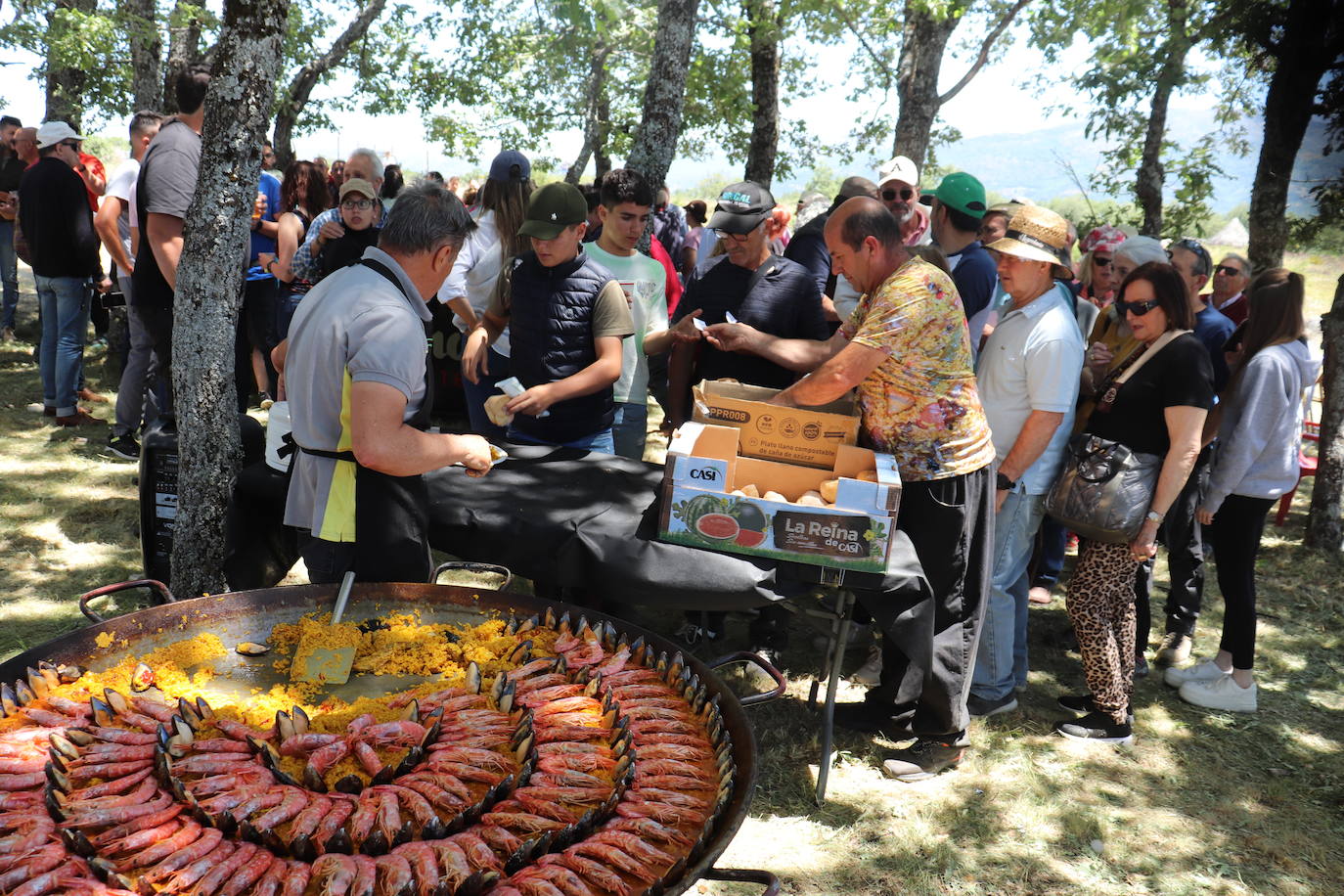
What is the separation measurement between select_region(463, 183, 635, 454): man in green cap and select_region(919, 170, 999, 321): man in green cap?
1829mm

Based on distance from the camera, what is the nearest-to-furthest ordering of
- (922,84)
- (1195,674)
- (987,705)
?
(987,705), (1195,674), (922,84)

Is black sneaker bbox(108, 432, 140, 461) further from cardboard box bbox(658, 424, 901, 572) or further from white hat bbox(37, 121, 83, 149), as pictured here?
cardboard box bbox(658, 424, 901, 572)

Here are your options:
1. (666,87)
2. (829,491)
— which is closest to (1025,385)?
(829,491)

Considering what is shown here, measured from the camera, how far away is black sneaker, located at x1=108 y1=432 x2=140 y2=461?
635cm

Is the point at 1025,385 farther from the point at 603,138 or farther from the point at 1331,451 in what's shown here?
the point at 603,138

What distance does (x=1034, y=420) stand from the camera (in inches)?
144

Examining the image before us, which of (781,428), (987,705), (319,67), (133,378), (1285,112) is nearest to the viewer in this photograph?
(781,428)

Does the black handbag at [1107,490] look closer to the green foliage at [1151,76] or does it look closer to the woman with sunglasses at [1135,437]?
the woman with sunglasses at [1135,437]

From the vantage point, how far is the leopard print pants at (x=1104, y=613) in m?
3.93

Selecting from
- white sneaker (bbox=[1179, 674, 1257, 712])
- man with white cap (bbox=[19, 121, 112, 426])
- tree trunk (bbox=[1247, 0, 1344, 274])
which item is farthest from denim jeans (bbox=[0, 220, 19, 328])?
tree trunk (bbox=[1247, 0, 1344, 274])

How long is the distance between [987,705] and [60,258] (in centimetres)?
701

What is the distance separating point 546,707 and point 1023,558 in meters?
2.54

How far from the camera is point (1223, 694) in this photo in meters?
4.38

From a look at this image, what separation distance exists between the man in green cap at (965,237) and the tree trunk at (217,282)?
3.16m
